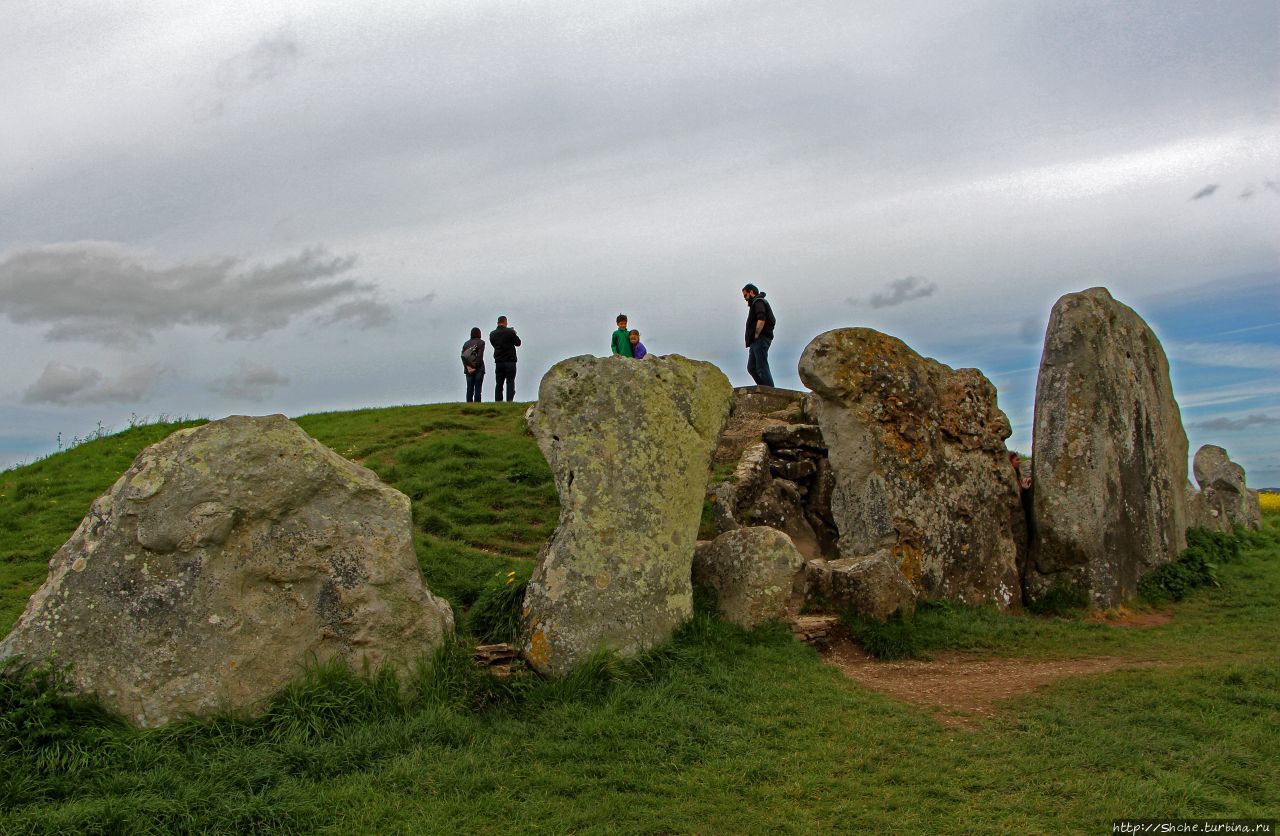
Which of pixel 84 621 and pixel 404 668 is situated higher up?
pixel 84 621

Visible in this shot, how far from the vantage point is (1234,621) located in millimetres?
13797

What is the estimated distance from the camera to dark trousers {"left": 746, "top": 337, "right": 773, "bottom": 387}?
21.3m

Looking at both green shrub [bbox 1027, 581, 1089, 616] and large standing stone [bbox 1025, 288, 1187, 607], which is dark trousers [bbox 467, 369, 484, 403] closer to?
large standing stone [bbox 1025, 288, 1187, 607]

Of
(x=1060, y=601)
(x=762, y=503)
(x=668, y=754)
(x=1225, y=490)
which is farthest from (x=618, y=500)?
(x=1225, y=490)

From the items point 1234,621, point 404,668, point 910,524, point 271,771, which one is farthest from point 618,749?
point 1234,621


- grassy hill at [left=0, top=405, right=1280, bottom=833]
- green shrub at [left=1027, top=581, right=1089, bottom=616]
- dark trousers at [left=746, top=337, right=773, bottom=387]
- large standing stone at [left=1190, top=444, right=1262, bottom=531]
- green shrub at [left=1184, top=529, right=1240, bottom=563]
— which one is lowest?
grassy hill at [left=0, top=405, right=1280, bottom=833]

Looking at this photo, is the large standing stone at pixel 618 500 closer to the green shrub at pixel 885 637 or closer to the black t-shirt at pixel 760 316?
the green shrub at pixel 885 637

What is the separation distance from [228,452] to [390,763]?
114 inches

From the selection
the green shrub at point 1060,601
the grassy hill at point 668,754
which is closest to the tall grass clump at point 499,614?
the grassy hill at point 668,754

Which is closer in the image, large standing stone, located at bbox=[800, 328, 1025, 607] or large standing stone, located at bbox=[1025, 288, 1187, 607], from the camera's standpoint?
large standing stone, located at bbox=[800, 328, 1025, 607]

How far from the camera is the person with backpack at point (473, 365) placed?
25.2 metres

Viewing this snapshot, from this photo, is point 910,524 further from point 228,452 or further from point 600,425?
point 228,452

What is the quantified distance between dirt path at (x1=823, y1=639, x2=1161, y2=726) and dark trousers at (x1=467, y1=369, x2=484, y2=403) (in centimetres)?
1523

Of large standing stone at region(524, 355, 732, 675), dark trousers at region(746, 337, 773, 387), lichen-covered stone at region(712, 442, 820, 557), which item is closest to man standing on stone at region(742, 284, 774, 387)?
dark trousers at region(746, 337, 773, 387)
